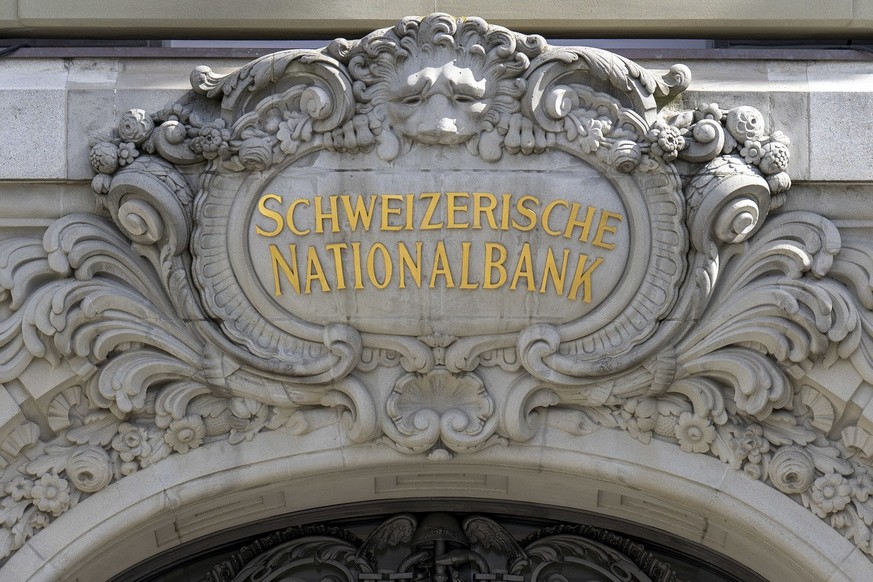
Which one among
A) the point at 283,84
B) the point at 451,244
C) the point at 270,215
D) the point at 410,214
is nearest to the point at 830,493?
the point at 451,244

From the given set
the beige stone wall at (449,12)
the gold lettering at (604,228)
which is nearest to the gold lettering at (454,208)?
the gold lettering at (604,228)

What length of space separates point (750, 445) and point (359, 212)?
2052mm

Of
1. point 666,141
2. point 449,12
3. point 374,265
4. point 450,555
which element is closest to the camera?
point 666,141

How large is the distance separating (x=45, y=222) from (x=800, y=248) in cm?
343

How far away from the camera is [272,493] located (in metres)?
8.00

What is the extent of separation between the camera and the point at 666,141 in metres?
7.47

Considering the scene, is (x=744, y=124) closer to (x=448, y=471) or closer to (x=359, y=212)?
(x=359, y=212)

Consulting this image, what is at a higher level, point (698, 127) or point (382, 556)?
point (698, 127)

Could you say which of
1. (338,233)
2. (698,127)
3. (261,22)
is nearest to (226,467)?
(338,233)

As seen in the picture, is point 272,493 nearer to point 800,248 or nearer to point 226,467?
point 226,467

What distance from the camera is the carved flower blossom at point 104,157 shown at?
24.7 ft

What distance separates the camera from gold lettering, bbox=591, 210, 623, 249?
7.55m

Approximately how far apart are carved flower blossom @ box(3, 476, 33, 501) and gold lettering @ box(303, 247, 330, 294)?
5.17 ft

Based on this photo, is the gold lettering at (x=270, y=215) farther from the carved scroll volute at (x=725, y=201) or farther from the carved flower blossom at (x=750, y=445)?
the carved flower blossom at (x=750, y=445)
